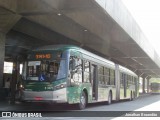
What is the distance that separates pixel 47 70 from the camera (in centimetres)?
1534

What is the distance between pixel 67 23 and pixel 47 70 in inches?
355

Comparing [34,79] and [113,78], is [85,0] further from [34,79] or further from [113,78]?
[113,78]

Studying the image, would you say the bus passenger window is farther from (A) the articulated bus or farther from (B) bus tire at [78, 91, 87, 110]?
(B) bus tire at [78, 91, 87, 110]

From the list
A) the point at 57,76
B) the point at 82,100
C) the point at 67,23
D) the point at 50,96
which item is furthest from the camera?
the point at 67,23

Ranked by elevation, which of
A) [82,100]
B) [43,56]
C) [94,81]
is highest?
[43,56]

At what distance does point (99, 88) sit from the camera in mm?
20250

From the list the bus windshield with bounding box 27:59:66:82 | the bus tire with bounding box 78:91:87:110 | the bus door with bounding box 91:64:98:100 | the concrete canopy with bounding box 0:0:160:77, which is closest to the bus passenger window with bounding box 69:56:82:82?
the bus windshield with bounding box 27:59:66:82

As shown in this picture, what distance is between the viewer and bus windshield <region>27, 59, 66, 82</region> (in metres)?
15.2

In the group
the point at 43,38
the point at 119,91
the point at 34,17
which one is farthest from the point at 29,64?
the point at 119,91

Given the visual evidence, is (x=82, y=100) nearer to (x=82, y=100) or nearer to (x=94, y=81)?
(x=82, y=100)

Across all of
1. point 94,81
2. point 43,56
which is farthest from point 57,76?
point 94,81

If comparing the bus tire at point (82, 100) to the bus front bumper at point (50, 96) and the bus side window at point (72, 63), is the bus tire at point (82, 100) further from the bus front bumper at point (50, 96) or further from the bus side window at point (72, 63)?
the bus front bumper at point (50, 96)

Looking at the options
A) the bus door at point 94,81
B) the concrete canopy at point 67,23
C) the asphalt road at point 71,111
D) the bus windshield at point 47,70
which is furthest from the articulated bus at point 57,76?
the concrete canopy at point 67,23

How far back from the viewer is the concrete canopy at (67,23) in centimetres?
1859
